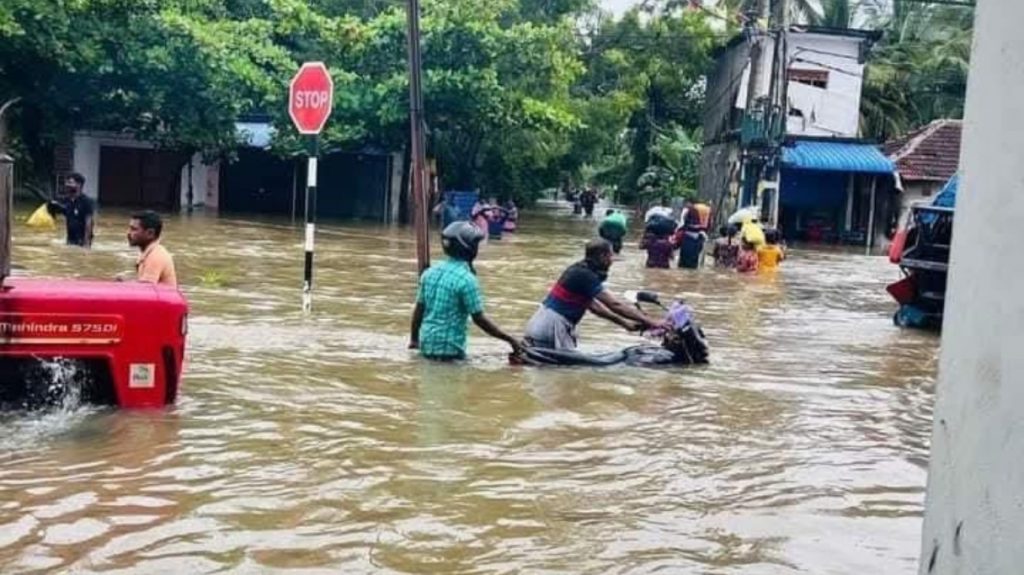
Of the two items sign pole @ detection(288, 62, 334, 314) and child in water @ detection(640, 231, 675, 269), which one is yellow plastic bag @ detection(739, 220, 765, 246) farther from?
sign pole @ detection(288, 62, 334, 314)

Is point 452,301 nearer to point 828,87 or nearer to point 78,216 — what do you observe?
point 78,216

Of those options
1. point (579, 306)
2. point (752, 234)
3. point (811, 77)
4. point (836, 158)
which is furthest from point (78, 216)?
point (811, 77)

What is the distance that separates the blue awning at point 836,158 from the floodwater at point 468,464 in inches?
926

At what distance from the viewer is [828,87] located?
37.4 meters

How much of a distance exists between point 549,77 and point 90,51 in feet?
40.6

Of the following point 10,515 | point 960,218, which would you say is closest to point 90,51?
point 10,515

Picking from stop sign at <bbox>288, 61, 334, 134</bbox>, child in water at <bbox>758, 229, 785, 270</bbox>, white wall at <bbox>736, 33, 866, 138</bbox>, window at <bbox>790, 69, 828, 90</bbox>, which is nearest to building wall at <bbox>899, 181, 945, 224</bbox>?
white wall at <bbox>736, 33, 866, 138</bbox>

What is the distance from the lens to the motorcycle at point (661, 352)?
32.5ft

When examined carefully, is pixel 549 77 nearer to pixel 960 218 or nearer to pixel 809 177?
pixel 809 177

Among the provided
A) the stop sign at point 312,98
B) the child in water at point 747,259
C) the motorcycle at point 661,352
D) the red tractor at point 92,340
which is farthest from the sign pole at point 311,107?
the child in water at point 747,259

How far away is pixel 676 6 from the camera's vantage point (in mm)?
42969

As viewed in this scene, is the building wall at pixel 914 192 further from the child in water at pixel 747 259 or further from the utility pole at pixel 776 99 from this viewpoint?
the child in water at pixel 747 259

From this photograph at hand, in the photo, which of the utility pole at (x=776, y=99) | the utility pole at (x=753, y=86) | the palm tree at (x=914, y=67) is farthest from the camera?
the palm tree at (x=914, y=67)

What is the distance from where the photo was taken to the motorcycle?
9898 mm
